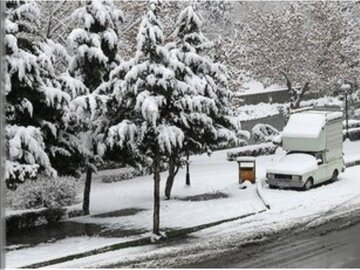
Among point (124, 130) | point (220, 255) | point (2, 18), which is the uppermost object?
point (2, 18)

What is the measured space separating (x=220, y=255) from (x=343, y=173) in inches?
564

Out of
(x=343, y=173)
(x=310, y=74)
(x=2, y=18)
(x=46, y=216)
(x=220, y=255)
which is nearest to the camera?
(x=2, y=18)

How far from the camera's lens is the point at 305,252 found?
1659 cm

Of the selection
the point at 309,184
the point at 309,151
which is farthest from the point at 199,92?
the point at 309,151

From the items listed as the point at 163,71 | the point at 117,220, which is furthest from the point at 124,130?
the point at 117,220


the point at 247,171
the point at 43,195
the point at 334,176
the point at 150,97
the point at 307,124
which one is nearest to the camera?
the point at 150,97

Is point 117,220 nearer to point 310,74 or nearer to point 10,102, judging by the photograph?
point 10,102

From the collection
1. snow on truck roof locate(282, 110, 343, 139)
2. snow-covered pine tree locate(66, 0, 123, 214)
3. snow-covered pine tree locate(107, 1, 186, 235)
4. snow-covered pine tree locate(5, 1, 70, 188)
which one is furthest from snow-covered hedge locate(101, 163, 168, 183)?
snow-covered pine tree locate(107, 1, 186, 235)

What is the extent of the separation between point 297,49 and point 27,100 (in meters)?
27.4

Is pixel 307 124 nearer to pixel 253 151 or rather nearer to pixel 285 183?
pixel 285 183

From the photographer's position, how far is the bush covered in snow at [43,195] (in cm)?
2298

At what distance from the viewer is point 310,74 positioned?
4278cm

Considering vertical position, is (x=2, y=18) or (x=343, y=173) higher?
(x=2, y=18)

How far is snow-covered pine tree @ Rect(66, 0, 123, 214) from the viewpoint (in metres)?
20.8
